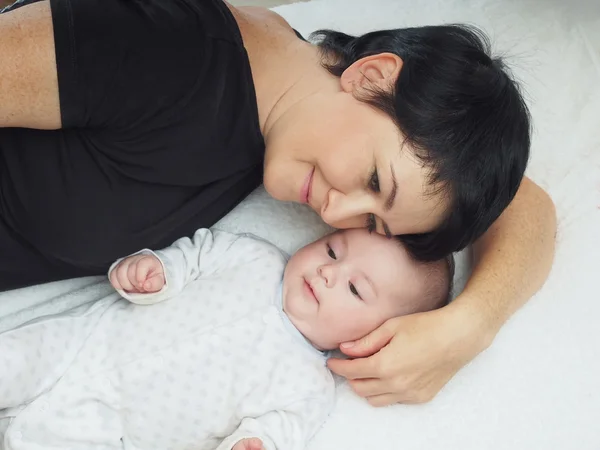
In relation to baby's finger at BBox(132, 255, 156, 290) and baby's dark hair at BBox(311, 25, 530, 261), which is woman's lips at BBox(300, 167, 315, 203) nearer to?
baby's dark hair at BBox(311, 25, 530, 261)

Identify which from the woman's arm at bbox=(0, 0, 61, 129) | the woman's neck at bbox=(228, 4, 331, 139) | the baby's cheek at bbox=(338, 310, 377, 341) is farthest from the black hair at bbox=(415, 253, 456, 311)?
the woman's arm at bbox=(0, 0, 61, 129)

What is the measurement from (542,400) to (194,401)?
586 millimetres

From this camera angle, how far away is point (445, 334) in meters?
1.09

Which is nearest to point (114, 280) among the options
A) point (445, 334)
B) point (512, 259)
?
point (445, 334)

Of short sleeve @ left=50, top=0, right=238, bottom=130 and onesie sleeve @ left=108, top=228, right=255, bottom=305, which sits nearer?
short sleeve @ left=50, top=0, right=238, bottom=130

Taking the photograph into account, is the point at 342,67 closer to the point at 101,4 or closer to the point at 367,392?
the point at 101,4

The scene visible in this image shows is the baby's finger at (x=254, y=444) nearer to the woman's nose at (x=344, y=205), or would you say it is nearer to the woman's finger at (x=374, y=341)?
the woman's finger at (x=374, y=341)

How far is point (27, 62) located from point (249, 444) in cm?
61

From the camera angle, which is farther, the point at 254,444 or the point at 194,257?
the point at 194,257

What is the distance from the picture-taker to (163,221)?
1.15 m

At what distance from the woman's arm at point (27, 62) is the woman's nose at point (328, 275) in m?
0.48

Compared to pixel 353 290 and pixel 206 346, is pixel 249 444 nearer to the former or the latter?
pixel 206 346

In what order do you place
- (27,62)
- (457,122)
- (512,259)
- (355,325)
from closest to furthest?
1. (27,62)
2. (457,122)
3. (355,325)
4. (512,259)

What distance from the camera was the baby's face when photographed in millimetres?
1116
